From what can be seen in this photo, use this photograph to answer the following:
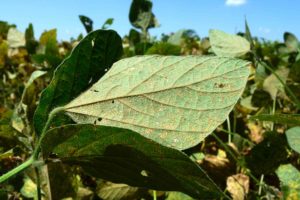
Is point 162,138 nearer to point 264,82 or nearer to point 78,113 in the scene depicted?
point 78,113

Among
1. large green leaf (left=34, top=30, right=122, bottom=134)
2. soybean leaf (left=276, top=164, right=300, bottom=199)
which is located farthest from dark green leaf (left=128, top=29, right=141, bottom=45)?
large green leaf (left=34, top=30, right=122, bottom=134)

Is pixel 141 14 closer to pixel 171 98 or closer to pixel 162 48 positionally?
pixel 162 48

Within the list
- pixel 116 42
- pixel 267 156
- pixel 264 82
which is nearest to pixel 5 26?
pixel 264 82

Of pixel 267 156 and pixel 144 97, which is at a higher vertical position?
pixel 144 97

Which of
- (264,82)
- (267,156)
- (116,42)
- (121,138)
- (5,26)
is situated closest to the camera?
(121,138)

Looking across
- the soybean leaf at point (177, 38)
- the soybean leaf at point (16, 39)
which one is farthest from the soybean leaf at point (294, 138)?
the soybean leaf at point (16, 39)

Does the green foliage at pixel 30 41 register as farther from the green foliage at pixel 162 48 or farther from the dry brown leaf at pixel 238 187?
the dry brown leaf at pixel 238 187
